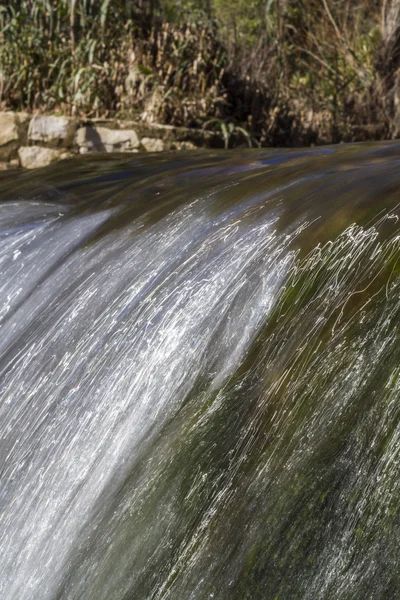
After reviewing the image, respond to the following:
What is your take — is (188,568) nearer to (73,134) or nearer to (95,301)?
(95,301)

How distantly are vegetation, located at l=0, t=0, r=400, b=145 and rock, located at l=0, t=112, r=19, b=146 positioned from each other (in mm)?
267

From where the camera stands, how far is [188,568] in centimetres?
174

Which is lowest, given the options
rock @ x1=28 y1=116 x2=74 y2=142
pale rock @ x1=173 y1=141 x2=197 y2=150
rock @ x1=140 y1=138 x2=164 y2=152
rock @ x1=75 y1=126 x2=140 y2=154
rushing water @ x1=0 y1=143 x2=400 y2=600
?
rushing water @ x1=0 y1=143 x2=400 y2=600

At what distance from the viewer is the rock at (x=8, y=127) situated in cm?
567

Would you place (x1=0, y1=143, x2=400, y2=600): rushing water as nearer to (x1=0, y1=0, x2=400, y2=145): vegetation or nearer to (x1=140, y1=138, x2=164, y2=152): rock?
(x1=140, y1=138, x2=164, y2=152): rock

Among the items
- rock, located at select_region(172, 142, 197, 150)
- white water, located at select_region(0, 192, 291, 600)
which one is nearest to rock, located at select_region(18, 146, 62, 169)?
rock, located at select_region(172, 142, 197, 150)

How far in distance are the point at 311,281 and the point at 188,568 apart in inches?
30.3

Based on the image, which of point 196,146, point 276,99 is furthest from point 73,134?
point 276,99

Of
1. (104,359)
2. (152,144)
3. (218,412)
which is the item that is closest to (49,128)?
A: (152,144)

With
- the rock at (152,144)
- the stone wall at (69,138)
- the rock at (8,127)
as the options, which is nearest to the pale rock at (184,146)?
the stone wall at (69,138)

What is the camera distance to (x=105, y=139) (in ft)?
18.5

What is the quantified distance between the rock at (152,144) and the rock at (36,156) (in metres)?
0.61

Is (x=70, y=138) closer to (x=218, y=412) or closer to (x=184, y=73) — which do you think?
(x=184, y=73)

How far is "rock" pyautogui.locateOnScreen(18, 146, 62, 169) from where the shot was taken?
5.62 meters
